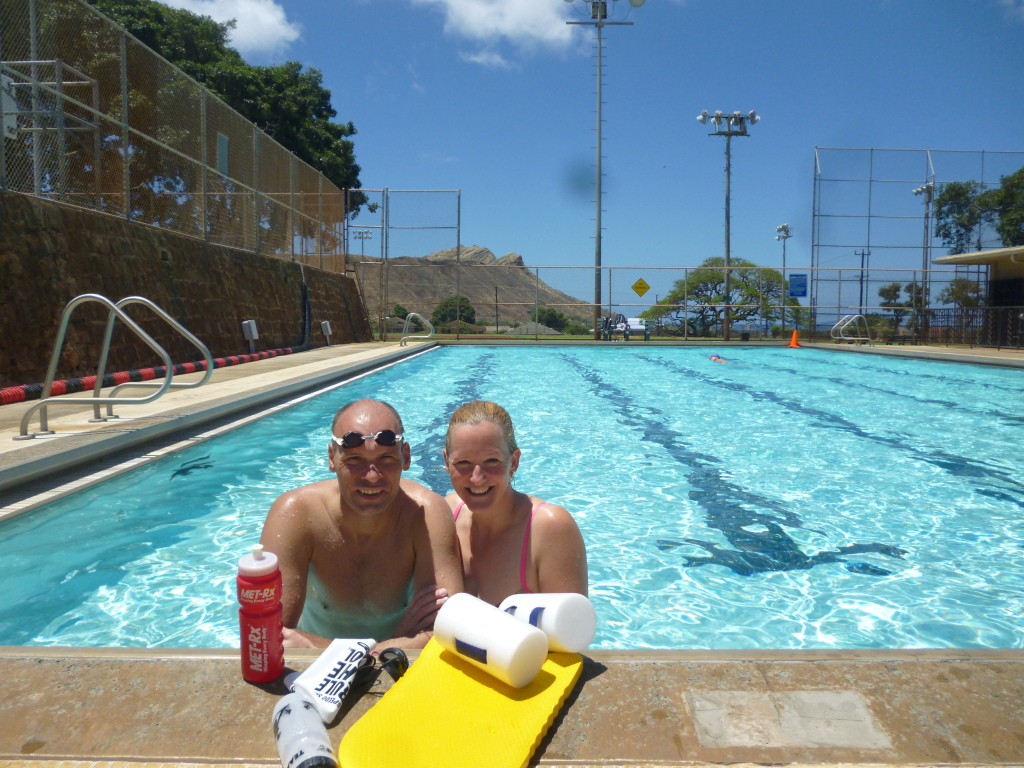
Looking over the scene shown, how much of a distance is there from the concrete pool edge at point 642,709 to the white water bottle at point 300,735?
61 millimetres

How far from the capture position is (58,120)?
794 cm

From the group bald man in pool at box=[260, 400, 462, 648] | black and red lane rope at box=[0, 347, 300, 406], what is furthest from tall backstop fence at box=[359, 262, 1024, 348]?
bald man in pool at box=[260, 400, 462, 648]

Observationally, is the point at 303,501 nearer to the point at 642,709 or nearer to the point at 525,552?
the point at 525,552

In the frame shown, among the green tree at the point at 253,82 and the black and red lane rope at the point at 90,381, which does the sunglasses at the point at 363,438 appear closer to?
the black and red lane rope at the point at 90,381

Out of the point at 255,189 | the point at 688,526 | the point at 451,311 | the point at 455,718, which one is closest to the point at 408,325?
the point at 451,311

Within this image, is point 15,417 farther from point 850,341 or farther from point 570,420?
point 850,341

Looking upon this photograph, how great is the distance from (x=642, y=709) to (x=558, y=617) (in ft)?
0.97

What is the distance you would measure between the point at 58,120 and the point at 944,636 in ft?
30.9

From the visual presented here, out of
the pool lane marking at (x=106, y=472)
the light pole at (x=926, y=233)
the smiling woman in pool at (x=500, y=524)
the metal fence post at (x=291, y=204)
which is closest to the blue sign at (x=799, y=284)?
the light pole at (x=926, y=233)

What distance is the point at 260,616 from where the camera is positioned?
5.78 ft

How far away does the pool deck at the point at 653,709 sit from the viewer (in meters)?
1.52

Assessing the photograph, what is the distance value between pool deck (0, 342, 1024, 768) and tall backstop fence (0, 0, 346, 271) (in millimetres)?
7145

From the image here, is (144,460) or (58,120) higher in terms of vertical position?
(58,120)

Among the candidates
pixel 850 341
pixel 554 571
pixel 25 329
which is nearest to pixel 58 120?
pixel 25 329
